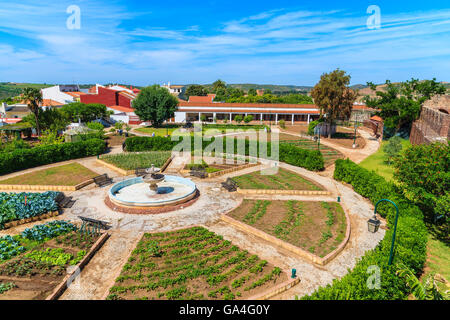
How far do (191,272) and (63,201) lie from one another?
13067 millimetres

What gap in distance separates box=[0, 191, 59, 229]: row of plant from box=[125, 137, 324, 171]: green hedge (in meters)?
17.4

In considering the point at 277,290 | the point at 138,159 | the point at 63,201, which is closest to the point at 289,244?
the point at 277,290

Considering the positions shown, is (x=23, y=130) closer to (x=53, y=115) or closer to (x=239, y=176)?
(x=53, y=115)

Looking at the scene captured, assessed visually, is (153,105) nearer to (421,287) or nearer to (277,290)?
(277,290)

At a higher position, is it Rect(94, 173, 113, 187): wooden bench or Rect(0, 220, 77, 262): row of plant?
Rect(94, 173, 113, 187): wooden bench

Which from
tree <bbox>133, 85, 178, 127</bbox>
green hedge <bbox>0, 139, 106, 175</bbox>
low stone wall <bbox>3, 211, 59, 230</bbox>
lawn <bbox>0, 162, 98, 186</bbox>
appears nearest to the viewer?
low stone wall <bbox>3, 211, 59, 230</bbox>

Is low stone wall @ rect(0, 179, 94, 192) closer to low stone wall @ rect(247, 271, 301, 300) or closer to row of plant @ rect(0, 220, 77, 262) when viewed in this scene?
row of plant @ rect(0, 220, 77, 262)

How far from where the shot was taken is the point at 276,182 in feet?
81.9

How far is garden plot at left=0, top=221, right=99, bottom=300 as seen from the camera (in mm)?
11227

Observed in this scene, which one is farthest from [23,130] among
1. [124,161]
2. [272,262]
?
[272,262]

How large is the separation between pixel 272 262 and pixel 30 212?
49.7 ft

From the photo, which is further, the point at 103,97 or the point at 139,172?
the point at 103,97

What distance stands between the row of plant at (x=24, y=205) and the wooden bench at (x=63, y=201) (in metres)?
0.36

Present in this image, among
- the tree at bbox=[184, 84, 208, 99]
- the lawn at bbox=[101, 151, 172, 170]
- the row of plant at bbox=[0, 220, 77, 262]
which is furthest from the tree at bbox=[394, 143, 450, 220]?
the tree at bbox=[184, 84, 208, 99]
